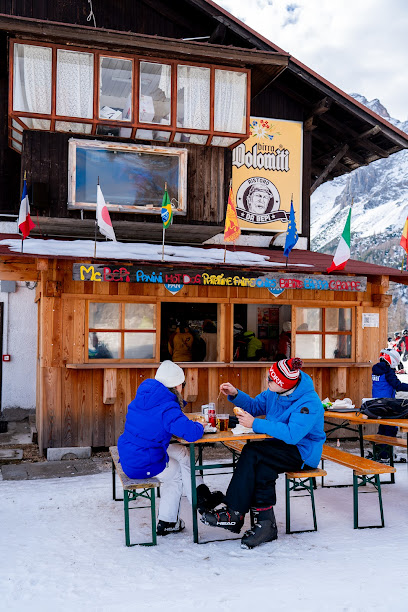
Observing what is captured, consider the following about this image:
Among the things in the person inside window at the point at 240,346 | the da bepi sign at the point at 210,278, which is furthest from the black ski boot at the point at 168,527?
the person inside window at the point at 240,346

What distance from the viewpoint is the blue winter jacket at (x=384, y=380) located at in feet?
29.0

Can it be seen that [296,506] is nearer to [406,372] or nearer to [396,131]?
[396,131]

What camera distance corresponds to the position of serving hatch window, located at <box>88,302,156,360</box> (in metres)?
9.20

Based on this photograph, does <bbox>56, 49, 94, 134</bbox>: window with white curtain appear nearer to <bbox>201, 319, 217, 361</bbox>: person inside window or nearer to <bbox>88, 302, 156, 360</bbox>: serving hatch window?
<bbox>88, 302, 156, 360</bbox>: serving hatch window

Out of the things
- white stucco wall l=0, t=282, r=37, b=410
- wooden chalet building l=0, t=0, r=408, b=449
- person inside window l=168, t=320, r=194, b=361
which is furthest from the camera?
person inside window l=168, t=320, r=194, b=361

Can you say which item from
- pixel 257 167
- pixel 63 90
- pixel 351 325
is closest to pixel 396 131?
pixel 257 167

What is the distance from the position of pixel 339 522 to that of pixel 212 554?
5.31ft

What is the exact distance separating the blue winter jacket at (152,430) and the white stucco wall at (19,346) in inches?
284

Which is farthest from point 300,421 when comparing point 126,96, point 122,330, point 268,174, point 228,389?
point 268,174

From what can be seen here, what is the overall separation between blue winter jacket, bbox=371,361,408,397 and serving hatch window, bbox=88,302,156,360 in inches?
139

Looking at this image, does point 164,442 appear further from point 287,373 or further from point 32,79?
point 32,79

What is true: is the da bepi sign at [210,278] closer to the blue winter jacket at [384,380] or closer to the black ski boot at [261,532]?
the blue winter jacket at [384,380]

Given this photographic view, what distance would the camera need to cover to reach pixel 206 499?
564cm

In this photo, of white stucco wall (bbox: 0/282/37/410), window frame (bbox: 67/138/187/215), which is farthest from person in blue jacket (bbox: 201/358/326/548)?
white stucco wall (bbox: 0/282/37/410)
